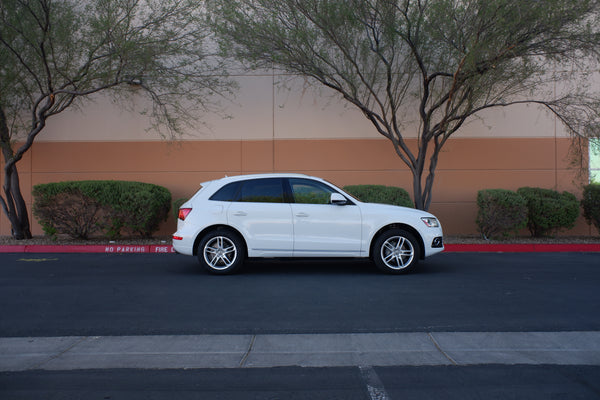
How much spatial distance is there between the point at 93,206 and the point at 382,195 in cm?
728

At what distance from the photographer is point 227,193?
912cm

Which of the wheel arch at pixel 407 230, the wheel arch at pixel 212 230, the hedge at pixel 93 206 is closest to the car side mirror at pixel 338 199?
the wheel arch at pixel 407 230

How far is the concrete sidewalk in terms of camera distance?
4652 millimetres

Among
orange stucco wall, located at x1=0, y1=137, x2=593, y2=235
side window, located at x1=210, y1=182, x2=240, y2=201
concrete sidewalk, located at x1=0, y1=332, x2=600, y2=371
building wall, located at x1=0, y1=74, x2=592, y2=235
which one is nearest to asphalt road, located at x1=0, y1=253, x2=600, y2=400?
concrete sidewalk, located at x1=0, y1=332, x2=600, y2=371

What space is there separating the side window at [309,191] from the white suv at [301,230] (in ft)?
0.06

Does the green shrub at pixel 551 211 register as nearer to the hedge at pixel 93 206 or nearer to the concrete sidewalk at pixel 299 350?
the concrete sidewalk at pixel 299 350

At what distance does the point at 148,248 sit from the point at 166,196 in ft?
6.50

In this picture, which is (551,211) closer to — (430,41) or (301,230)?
(430,41)

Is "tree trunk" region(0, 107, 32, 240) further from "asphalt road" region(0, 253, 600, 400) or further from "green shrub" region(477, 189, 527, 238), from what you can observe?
"green shrub" region(477, 189, 527, 238)

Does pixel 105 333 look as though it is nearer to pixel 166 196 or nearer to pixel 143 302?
pixel 143 302

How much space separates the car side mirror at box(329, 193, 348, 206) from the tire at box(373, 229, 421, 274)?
34.1 inches

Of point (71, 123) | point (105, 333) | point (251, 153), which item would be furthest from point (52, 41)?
point (105, 333)

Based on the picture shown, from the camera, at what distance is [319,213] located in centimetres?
890

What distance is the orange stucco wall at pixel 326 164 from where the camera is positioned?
50.3ft
